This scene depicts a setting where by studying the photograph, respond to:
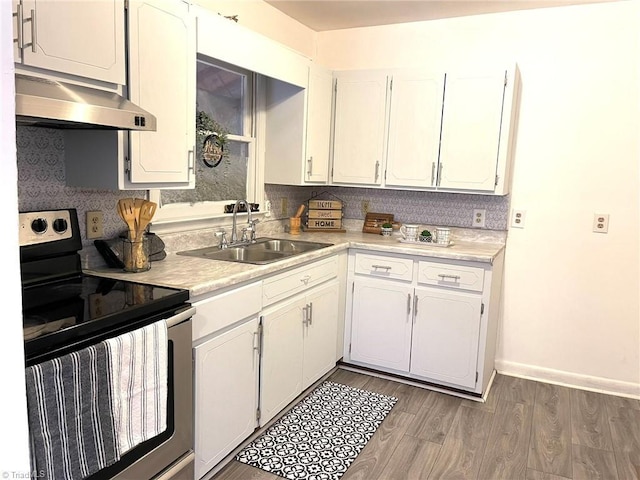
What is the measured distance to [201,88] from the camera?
2760mm

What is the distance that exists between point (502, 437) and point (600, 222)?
1523 millimetres

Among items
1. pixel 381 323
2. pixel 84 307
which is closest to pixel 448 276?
pixel 381 323

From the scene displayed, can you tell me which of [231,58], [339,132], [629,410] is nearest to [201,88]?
[231,58]

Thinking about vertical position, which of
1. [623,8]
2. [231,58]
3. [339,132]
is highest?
[623,8]

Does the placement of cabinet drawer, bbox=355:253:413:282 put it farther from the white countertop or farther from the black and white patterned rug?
the black and white patterned rug

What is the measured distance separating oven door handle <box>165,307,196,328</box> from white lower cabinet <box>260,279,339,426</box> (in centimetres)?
60

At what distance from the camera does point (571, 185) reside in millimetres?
3191

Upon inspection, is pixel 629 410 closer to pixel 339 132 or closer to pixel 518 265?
pixel 518 265

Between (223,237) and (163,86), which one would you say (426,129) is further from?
(163,86)

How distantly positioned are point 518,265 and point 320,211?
1457 mm

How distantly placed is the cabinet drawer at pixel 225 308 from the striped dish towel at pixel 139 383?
0.97 feet

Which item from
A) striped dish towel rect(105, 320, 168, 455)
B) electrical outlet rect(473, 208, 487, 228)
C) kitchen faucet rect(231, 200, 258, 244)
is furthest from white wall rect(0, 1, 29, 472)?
electrical outlet rect(473, 208, 487, 228)

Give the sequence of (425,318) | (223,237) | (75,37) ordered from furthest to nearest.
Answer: (425,318), (223,237), (75,37)

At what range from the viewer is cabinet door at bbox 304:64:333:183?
10.7 ft
